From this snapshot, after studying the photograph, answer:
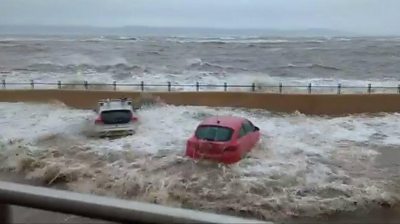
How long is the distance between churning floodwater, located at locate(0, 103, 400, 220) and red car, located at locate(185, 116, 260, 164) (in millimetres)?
373

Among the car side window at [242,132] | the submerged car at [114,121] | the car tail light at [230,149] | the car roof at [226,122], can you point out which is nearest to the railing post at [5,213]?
the car tail light at [230,149]

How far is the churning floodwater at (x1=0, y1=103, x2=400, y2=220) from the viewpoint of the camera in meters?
11.2

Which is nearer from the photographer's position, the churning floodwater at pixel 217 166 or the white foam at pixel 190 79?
the churning floodwater at pixel 217 166

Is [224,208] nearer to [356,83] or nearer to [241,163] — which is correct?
[241,163]

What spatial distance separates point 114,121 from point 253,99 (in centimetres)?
717

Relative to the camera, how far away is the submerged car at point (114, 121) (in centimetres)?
1827

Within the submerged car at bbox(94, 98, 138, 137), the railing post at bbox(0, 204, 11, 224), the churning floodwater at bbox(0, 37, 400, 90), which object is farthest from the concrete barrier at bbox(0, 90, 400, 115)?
the railing post at bbox(0, 204, 11, 224)

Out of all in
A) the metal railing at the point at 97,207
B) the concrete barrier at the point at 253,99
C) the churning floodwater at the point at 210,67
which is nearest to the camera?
the metal railing at the point at 97,207

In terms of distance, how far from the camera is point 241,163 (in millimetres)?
14266

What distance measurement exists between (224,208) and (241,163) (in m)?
3.68

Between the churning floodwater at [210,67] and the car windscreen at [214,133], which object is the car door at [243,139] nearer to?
the car windscreen at [214,133]

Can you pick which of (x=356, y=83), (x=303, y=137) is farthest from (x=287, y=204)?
(x=356, y=83)

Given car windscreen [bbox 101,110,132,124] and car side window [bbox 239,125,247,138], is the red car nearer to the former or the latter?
car side window [bbox 239,125,247,138]

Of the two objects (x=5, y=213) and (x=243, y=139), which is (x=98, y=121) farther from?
(x=5, y=213)
